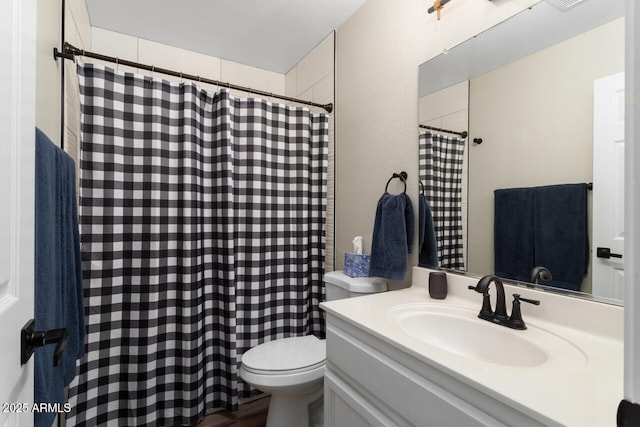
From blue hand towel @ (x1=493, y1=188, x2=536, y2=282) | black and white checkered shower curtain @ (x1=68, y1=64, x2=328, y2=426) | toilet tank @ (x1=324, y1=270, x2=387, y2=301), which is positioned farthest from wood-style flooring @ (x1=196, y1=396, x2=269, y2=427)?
blue hand towel @ (x1=493, y1=188, x2=536, y2=282)

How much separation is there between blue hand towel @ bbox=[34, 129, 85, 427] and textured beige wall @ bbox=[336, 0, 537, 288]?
1.33 m

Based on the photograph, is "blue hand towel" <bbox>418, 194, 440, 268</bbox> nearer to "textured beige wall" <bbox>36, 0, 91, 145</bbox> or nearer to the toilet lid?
the toilet lid

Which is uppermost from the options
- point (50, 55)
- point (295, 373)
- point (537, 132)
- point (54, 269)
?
point (50, 55)

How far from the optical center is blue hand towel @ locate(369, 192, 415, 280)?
1.37 metres

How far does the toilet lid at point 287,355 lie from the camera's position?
4.54 ft

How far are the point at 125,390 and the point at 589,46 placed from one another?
7.69 ft

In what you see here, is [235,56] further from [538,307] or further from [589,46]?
[538,307]

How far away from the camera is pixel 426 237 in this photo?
1.37 meters

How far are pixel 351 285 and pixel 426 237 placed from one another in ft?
1.48

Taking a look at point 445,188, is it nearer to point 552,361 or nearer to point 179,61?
point 552,361

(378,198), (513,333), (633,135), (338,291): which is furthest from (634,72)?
(338,291)

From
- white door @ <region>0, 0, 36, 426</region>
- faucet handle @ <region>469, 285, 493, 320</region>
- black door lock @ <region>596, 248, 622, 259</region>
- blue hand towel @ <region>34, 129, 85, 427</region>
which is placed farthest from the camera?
faucet handle @ <region>469, 285, 493, 320</region>

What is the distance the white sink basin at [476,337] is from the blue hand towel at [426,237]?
285mm

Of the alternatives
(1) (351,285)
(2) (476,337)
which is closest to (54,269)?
(1) (351,285)
